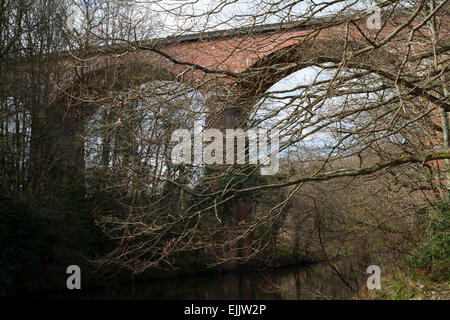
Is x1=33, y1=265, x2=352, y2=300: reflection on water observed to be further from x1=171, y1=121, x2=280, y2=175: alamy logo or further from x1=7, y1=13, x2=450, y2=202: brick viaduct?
x1=7, y1=13, x2=450, y2=202: brick viaduct

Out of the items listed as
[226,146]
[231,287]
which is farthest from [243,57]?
[231,287]

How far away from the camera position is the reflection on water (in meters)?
9.64

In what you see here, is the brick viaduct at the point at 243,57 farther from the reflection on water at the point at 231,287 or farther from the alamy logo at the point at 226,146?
the reflection on water at the point at 231,287

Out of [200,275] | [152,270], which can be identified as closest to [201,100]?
[152,270]

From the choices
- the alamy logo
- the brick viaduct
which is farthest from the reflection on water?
the brick viaduct

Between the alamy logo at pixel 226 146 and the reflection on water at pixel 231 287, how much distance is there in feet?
14.9

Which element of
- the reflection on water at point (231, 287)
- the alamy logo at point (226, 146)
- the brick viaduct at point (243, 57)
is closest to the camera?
the brick viaduct at point (243, 57)

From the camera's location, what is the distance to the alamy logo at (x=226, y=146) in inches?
185

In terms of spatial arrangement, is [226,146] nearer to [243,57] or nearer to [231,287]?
[243,57]

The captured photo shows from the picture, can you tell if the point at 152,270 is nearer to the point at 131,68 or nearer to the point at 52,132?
the point at 52,132

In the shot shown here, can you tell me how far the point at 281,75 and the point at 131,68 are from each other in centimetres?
694

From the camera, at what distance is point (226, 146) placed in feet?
16.7

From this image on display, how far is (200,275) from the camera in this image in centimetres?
1328

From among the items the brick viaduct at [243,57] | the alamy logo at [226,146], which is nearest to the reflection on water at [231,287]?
the alamy logo at [226,146]
